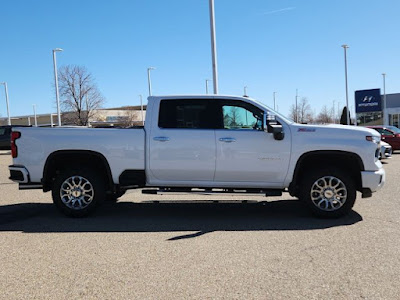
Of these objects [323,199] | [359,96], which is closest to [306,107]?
[359,96]

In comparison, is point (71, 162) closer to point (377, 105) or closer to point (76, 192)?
point (76, 192)

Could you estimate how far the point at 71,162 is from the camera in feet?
22.6

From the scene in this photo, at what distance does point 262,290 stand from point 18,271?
275 cm

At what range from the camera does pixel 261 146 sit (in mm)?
6371

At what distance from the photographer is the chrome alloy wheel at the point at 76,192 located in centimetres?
666

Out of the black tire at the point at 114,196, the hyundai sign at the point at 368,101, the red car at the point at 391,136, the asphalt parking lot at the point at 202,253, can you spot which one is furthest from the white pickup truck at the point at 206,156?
the hyundai sign at the point at 368,101

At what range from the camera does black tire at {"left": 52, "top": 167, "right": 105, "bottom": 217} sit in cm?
665

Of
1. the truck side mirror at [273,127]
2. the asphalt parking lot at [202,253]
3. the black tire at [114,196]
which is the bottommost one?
the asphalt parking lot at [202,253]

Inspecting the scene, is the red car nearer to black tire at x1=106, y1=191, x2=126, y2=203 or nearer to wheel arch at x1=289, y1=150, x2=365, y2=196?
wheel arch at x1=289, y1=150, x2=365, y2=196

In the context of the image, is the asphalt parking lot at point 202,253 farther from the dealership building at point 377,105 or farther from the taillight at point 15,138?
the dealership building at point 377,105

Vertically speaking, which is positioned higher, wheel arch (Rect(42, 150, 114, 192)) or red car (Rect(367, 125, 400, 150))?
wheel arch (Rect(42, 150, 114, 192))

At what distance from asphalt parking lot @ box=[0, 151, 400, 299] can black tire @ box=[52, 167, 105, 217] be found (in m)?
A: 0.21

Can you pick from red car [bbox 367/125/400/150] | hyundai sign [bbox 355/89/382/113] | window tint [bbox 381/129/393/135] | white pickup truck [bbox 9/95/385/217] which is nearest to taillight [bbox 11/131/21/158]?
white pickup truck [bbox 9/95/385/217]

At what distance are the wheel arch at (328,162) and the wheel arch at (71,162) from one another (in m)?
3.21
